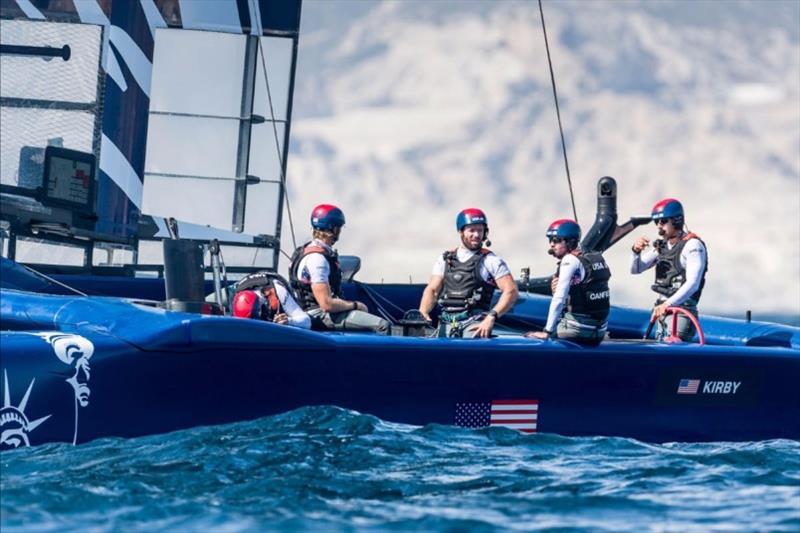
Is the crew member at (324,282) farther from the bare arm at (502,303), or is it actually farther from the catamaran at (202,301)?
the bare arm at (502,303)

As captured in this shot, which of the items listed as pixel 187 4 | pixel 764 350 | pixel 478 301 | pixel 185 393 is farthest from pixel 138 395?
pixel 187 4

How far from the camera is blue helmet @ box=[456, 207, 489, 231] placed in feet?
26.3

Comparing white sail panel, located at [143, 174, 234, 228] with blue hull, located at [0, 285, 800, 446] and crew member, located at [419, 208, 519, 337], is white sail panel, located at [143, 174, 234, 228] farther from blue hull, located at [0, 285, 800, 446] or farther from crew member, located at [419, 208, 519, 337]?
blue hull, located at [0, 285, 800, 446]

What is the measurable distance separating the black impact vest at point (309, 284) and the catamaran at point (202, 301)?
0.43 metres

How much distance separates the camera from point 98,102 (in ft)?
29.7

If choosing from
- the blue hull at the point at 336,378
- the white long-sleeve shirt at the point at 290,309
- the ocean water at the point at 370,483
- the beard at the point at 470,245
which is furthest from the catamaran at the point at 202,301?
the beard at the point at 470,245

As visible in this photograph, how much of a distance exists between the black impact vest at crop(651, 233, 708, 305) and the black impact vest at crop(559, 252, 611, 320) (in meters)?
1.14

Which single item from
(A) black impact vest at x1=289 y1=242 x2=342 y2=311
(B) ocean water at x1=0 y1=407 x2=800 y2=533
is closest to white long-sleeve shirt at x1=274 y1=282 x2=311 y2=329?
(A) black impact vest at x1=289 y1=242 x2=342 y2=311

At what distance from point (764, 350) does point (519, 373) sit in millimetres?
1850

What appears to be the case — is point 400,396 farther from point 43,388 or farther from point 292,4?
point 292,4

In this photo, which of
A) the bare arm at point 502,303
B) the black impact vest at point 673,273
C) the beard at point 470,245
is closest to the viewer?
the bare arm at point 502,303

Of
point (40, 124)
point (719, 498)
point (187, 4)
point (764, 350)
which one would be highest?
point (187, 4)

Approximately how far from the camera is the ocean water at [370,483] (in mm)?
4461

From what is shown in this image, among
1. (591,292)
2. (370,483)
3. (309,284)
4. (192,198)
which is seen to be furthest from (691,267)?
(192,198)
